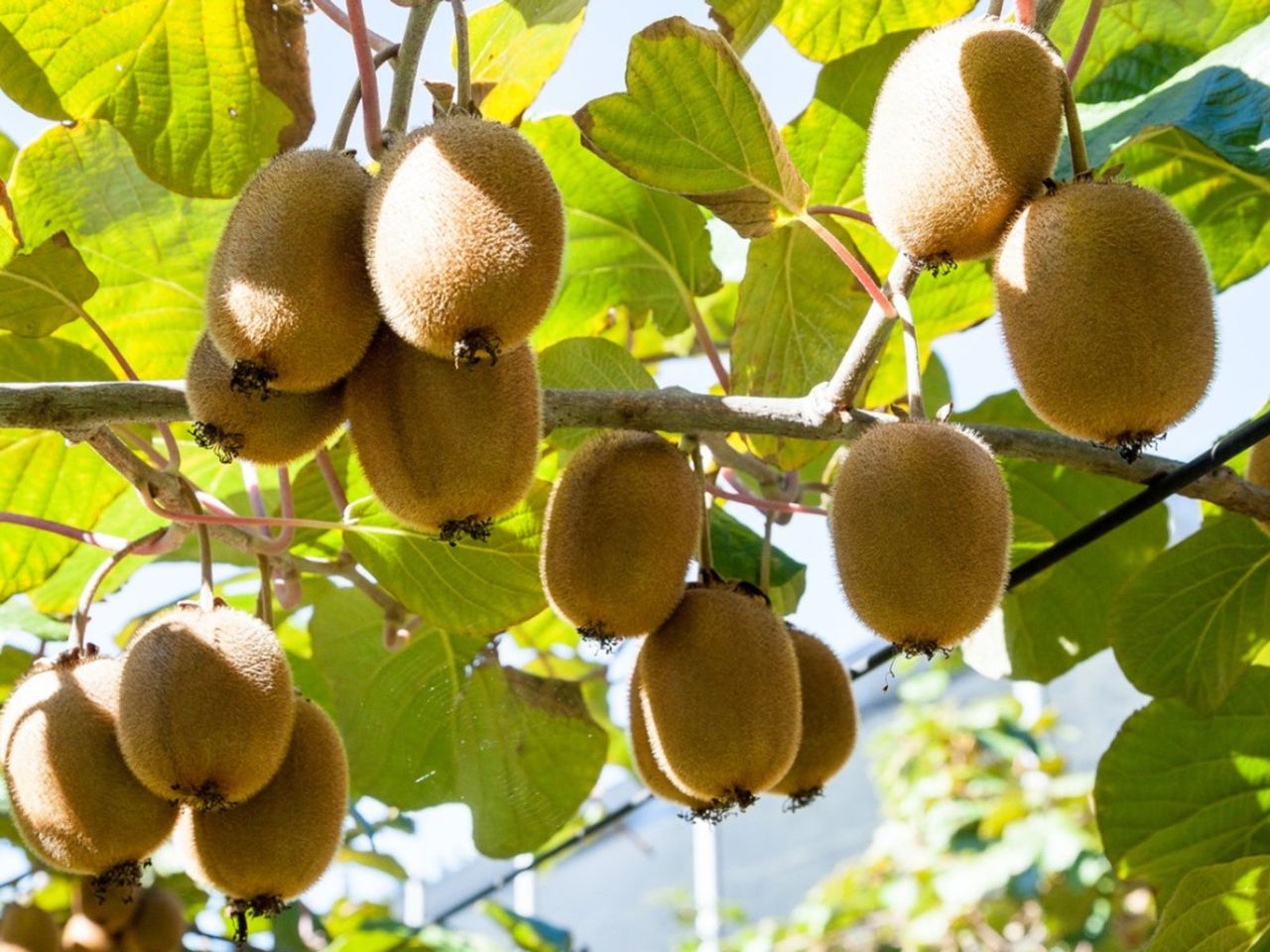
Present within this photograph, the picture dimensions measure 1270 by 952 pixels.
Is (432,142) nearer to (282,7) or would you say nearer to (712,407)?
(712,407)

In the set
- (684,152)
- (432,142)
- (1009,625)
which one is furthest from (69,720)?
(1009,625)

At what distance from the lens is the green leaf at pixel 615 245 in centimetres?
153

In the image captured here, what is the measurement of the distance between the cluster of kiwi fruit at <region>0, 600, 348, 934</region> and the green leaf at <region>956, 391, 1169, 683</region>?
769 millimetres

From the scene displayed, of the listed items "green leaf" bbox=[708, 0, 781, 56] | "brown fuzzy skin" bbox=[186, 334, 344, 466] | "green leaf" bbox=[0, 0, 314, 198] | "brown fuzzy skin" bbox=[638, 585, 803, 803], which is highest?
"green leaf" bbox=[708, 0, 781, 56]

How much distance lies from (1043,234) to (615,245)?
74cm

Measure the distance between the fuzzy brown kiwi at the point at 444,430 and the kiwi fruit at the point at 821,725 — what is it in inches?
15.0

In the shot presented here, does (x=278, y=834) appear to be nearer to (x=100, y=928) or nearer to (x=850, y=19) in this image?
(x=100, y=928)

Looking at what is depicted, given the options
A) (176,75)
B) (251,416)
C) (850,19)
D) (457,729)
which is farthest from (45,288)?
(850,19)

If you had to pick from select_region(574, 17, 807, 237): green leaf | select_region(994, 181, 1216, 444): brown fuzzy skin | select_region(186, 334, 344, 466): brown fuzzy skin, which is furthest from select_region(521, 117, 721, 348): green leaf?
select_region(994, 181, 1216, 444): brown fuzzy skin

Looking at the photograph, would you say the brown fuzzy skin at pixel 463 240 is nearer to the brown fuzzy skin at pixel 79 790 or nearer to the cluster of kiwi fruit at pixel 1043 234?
the cluster of kiwi fruit at pixel 1043 234

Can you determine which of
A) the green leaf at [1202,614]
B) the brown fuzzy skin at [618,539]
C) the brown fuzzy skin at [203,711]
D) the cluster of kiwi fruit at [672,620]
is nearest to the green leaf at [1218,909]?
the green leaf at [1202,614]

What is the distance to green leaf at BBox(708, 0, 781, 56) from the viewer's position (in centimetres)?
129

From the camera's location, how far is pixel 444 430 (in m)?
0.94

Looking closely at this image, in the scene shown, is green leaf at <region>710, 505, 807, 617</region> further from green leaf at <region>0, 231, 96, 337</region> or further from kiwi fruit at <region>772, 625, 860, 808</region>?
green leaf at <region>0, 231, 96, 337</region>
